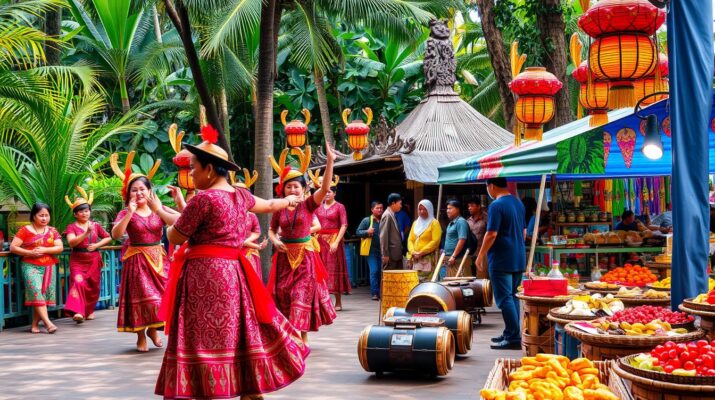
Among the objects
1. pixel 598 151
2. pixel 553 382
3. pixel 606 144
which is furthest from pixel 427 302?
pixel 553 382

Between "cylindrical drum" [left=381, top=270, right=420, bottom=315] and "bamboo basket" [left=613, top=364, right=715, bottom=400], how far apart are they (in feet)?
20.6

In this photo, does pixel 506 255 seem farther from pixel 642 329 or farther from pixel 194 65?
pixel 194 65

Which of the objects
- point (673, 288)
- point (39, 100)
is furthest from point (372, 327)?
point (39, 100)

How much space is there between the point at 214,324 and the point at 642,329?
9.24 ft

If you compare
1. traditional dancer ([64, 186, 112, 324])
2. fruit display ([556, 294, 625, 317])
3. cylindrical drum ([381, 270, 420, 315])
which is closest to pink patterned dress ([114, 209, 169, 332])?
cylindrical drum ([381, 270, 420, 315])

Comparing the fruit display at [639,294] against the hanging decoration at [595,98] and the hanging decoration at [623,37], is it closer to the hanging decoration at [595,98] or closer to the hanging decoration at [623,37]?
the hanging decoration at [623,37]

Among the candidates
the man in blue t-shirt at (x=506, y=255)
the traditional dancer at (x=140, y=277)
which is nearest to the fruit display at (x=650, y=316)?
the man in blue t-shirt at (x=506, y=255)

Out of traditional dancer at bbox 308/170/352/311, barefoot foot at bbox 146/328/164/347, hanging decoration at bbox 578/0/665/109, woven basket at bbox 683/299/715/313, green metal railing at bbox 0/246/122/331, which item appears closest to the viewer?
woven basket at bbox 683/299/715/313

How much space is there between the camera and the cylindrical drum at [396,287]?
35.4 feet

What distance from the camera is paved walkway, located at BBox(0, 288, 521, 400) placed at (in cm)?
773

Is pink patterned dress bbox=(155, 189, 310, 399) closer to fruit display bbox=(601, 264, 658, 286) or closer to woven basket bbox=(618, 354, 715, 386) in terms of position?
woven basket bbox=(618, 354, 715, 386)

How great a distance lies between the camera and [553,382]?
467 centimetres

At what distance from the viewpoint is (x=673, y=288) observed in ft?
19.9

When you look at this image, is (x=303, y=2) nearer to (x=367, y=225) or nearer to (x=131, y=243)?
(x=367, y=225)
